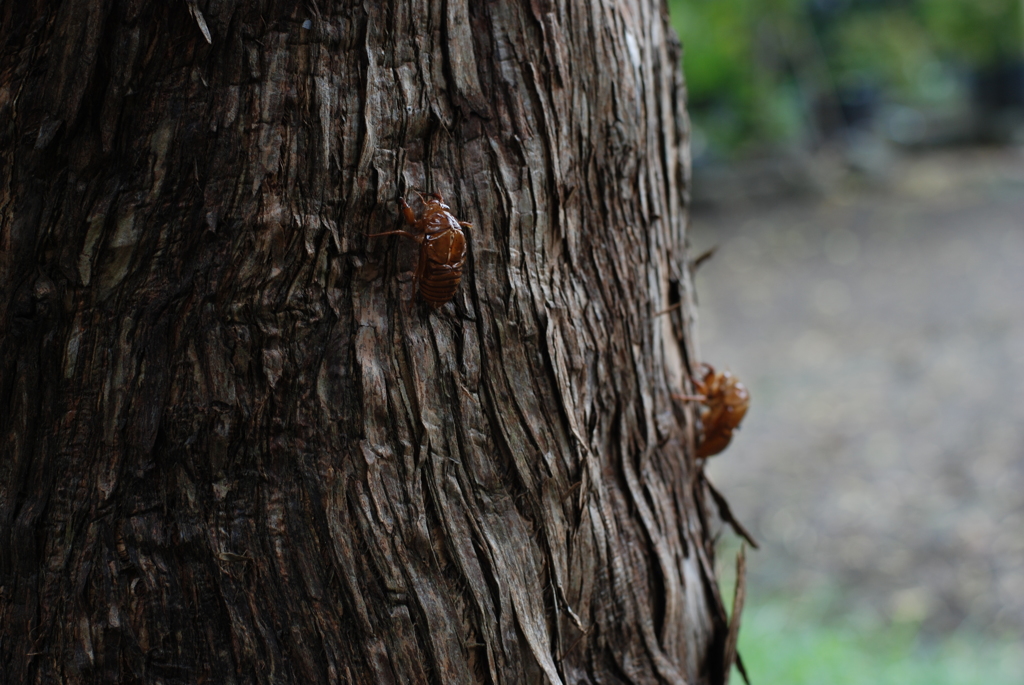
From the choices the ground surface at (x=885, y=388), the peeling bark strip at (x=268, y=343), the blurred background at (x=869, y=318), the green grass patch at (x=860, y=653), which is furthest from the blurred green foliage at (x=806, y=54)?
the peeling bark strip at (x=268, y=343)

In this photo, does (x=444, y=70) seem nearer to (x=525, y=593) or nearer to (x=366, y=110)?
(x=366, y=110)

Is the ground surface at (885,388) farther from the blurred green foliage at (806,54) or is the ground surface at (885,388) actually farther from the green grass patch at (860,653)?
the blurred green foliage at (806,54)

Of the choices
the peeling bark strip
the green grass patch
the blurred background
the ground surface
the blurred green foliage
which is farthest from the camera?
the blurred green foliage

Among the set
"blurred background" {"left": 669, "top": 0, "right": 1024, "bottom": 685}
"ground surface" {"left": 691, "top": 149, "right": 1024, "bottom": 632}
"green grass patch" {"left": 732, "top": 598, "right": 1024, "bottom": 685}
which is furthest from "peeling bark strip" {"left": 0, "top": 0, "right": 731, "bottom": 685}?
"ground surface" {"left": 691, "top": 149, "right": 1024, "bottom": 632}

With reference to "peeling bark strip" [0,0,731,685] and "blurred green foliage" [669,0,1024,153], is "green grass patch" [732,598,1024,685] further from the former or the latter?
"blurred green foliage" [669,0,1024,153]

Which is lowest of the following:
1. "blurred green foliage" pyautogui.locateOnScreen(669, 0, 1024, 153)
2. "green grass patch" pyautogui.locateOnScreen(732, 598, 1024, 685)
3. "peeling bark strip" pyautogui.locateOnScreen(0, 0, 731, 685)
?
"green grass patch" pyautogui.locateOnScreen(732, 598, 1024, 685)

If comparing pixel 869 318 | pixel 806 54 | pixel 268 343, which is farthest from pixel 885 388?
pixel 806 54
